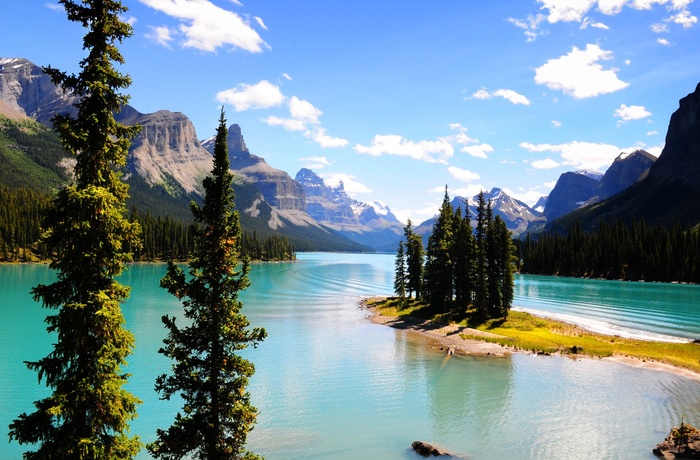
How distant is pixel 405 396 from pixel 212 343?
1158 inches

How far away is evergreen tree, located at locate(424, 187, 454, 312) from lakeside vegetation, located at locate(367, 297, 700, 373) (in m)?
3.62

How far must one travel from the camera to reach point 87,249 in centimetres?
1670

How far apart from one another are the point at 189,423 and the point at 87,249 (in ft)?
29.4

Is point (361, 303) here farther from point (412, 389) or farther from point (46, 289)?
point (46, 289)

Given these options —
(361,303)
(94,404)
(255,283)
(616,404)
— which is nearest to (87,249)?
(94,404)

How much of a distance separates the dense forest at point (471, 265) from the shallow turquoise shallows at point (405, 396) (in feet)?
51.6

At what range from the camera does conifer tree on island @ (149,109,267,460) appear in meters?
19.3

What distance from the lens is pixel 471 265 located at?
3201 inches

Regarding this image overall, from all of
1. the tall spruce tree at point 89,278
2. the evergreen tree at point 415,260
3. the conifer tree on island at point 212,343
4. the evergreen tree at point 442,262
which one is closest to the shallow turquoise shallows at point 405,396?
the conifer tree on island at point 212,343

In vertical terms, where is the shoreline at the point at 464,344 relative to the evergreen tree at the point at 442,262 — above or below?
below

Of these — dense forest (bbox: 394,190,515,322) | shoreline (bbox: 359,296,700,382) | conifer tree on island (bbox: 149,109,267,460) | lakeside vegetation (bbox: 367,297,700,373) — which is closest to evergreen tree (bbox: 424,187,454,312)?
dense forest (bbox: 394,190,515,322)

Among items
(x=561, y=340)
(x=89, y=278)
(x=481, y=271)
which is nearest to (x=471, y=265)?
(x=481, y=271)

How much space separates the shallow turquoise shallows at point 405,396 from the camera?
32719 mm

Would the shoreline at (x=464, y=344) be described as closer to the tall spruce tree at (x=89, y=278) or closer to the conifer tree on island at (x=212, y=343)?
the conifer tree on island at (x=212, y=343)
